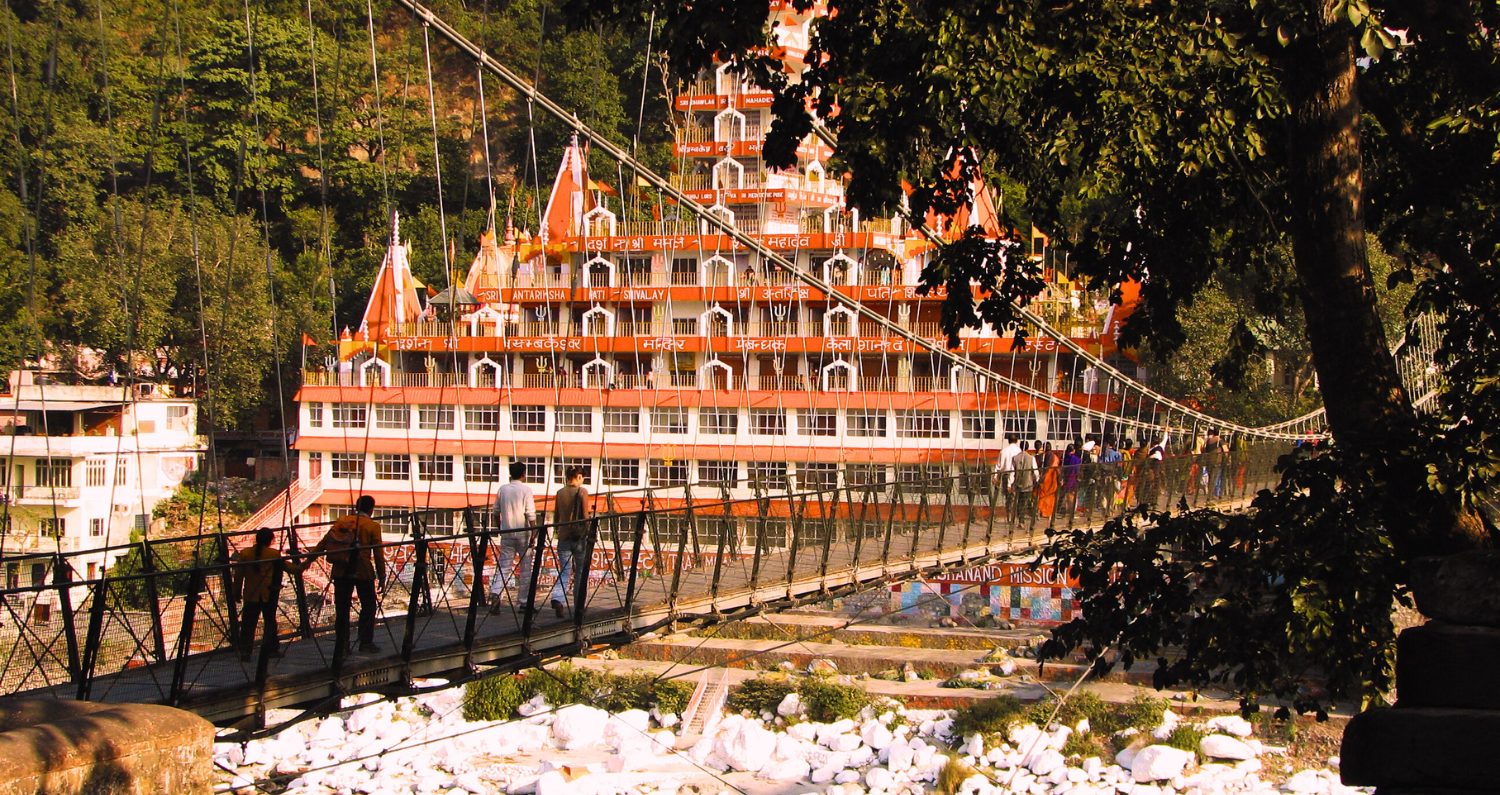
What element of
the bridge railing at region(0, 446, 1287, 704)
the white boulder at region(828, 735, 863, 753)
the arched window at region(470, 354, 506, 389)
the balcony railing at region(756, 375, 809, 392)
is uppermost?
the arched window at region(470, 354, 506, 389)

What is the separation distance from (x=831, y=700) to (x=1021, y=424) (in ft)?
32.0

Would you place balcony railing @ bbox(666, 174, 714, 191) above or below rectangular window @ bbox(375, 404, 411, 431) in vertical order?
above

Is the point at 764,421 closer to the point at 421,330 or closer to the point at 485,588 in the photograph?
the point at 421,330

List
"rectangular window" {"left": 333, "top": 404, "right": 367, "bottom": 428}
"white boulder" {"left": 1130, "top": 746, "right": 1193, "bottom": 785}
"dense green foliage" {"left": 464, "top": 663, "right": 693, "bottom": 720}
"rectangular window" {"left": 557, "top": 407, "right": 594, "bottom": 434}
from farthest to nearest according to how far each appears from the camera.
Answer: "rectangular window" {"left": 333, "top": 404, "right": 367, "bottom": 428}
"rectangular window" {"left": 557, "top": 407, "right": 594, "bottom": 434}
"dense green foliage" {"left": 464, "top": 663, "right": 693, "bottom": 720}
"white boulder" {"left": 1130, "top": 746, "right": 1193, "bottom": 785}

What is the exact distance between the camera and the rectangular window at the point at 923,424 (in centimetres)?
2363

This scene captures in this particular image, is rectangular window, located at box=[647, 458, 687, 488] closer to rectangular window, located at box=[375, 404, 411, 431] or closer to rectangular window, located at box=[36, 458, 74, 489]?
rectangular window, located at box=[375, 404, 411, 431]

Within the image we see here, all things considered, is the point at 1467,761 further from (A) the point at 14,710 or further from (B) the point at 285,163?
(B) the point at 285,163

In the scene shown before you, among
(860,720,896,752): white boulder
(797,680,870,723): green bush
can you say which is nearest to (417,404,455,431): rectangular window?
(797,680,870,723): green bush

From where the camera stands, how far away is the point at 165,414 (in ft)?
92.6

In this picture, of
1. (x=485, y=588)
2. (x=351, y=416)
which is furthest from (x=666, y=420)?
(x=485, y=588)

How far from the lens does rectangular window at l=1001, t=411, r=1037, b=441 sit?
22906 millimetres

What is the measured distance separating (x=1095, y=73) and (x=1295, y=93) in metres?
0.70

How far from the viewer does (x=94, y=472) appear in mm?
25297

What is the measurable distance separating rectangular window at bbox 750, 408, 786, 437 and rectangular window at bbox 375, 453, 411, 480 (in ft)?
24.3
